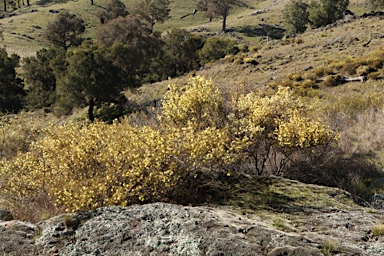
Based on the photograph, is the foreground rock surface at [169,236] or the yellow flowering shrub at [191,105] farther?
the yellow flowering shrub at [191,105]

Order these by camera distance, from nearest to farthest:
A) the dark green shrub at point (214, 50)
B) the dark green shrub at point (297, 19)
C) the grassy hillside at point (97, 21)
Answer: the dark green shrub at point (214, 50)
the dark green shrub at point (297, 19)
the grassy hillside at point (97, 21)

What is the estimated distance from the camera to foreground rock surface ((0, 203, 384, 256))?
4.02 metres

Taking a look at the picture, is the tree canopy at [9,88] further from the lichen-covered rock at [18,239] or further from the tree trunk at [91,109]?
the lichen-covered rock at [18,239]

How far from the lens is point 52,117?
128 feet

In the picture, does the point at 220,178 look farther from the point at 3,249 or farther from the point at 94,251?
the point at 3,249

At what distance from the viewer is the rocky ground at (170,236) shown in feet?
13.2

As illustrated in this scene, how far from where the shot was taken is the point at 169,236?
435cm

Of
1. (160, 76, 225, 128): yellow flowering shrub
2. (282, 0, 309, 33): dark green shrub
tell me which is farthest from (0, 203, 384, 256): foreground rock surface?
(282, 0, 309, 33): dark green shrub

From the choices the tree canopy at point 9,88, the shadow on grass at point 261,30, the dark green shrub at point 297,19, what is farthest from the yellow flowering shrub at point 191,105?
the shadow on grass at point 261,30

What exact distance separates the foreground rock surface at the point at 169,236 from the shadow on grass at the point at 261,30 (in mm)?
71410

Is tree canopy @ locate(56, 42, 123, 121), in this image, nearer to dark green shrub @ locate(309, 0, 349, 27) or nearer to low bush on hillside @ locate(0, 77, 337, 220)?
low bush on hillside @ locate(0, 77, 337, 220)

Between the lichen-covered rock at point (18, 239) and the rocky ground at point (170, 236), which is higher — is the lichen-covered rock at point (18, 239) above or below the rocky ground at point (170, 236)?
above

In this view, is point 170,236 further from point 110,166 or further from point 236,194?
point 236,194

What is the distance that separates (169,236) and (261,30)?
77212 mm
